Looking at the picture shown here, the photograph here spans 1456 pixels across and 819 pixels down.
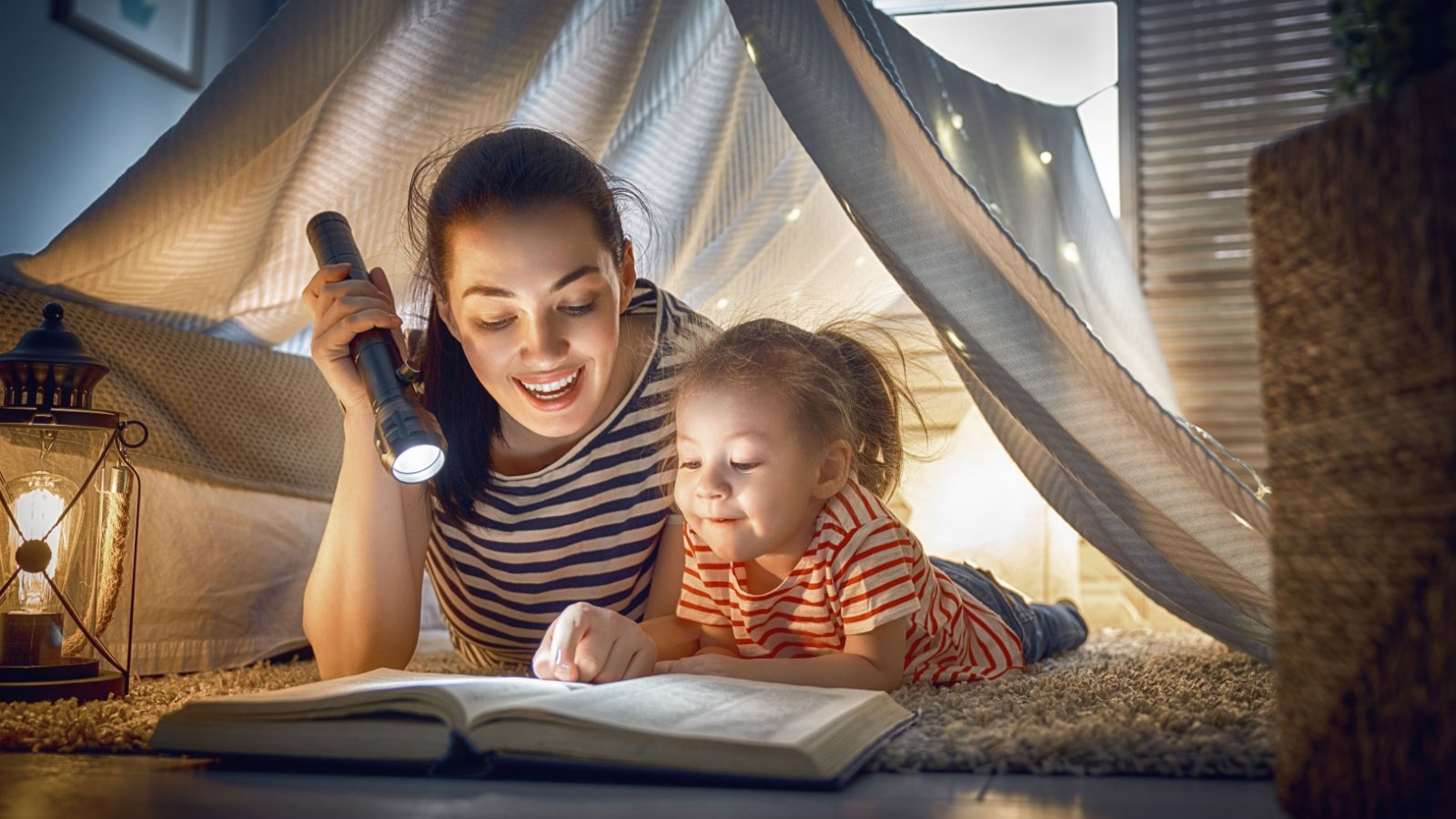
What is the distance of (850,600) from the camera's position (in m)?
1.17

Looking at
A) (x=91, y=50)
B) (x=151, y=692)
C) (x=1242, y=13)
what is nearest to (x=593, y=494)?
(x=151, y=692)

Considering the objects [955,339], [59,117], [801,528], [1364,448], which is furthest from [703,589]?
[59,117]

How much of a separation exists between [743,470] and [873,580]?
6.5 inches

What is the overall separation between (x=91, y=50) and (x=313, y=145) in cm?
78

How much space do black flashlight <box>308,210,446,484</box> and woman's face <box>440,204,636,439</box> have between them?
0.10 metres

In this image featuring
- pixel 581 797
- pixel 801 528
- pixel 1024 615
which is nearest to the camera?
pixel 581 797

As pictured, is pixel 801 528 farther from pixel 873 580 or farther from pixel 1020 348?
pixel 1020 348

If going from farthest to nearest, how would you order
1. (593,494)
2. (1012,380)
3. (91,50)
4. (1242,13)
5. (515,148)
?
(1242,13), (91,50), (593,494), (515,148), (1012,380)

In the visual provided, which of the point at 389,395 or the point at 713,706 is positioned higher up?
the point at 389,395

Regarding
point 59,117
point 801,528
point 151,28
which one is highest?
point 151,28

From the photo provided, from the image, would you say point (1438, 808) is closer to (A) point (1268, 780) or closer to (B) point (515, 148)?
(A) point (1268, 780)

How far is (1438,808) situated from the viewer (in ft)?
1.81

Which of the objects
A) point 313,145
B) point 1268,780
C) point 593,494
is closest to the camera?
point 1268,780

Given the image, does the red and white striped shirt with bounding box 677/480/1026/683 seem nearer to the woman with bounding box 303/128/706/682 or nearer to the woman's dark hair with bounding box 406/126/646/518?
the woman with bounding box 303/128/706/682
